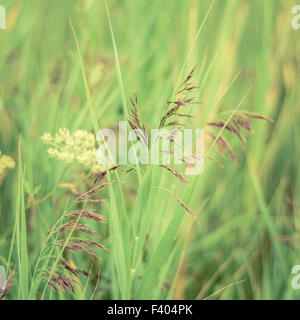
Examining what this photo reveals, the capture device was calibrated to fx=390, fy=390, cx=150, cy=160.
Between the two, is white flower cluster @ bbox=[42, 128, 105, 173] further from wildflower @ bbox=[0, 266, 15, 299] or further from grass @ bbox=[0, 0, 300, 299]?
wildflower @ bbox=[0, 266, 15, 299]

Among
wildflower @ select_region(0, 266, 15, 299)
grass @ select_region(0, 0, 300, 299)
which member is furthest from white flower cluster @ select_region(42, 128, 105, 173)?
wildflower @ select_region(0, 266, 15, 299)

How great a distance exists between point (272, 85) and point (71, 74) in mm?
493

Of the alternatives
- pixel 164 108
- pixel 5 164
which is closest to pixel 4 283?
pixel 5 164

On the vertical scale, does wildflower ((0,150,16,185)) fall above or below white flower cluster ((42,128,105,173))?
below

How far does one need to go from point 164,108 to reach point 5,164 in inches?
15.4

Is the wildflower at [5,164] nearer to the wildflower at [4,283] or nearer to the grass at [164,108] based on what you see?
the grass at [164,108]

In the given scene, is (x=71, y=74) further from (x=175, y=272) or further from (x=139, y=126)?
(x=175, y=272)

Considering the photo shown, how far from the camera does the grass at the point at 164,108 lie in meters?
0.89

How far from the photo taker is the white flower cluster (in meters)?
0.87

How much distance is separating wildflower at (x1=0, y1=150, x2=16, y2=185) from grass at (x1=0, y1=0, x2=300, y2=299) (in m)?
0.02

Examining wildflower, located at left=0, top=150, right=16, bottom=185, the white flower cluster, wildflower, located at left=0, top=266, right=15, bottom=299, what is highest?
the white flower cluster

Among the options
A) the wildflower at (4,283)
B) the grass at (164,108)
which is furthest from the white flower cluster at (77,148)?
the wildflower at (4,283)

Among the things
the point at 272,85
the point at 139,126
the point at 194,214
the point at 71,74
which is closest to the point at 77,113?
the point at 71,74

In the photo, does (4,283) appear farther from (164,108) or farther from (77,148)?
(164,108)
